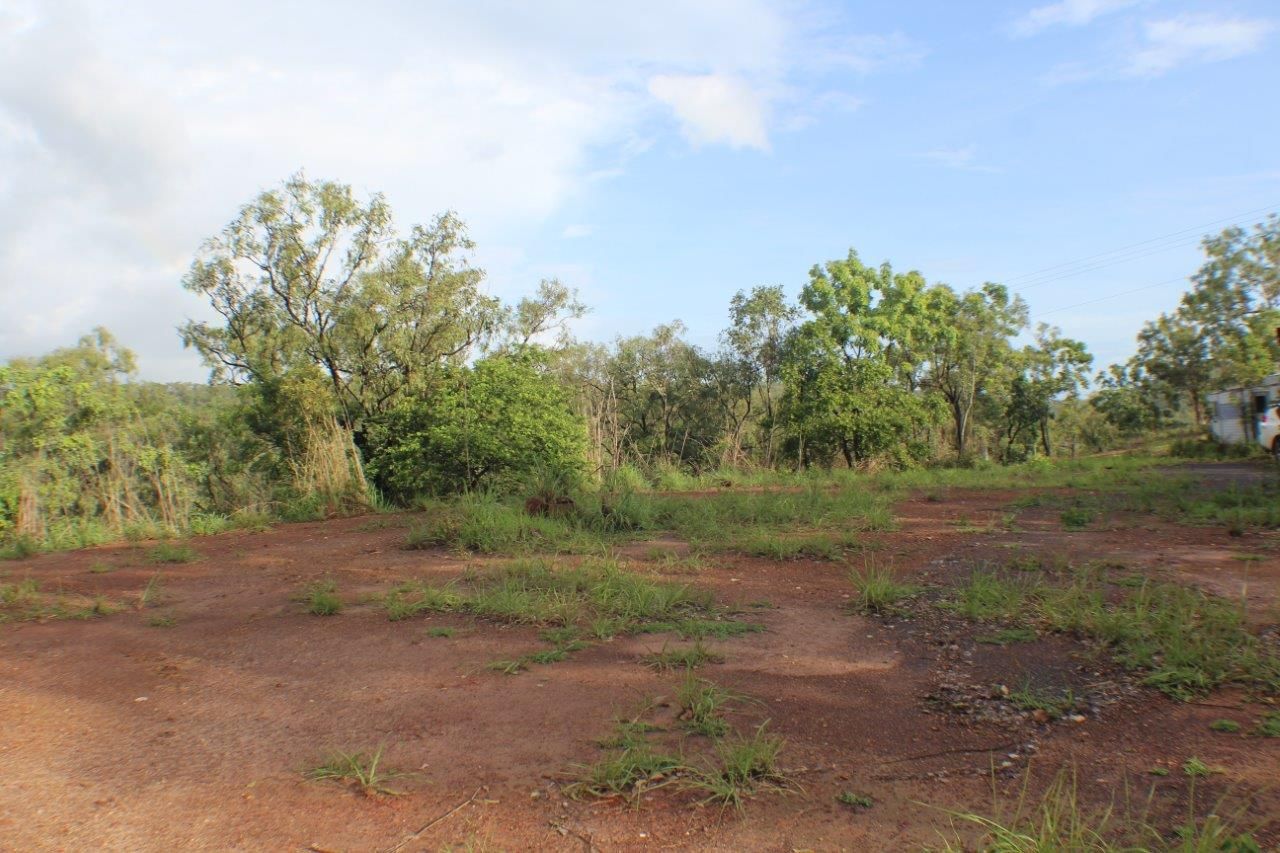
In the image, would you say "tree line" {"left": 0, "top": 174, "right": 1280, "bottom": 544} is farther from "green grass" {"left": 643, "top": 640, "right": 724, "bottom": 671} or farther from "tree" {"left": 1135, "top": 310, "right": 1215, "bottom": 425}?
"green grass" {"left": 643, "top": 640, "right": 724, "bottom": 671}

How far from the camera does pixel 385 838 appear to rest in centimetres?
231

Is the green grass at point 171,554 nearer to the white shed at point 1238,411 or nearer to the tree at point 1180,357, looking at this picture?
the white shed at point 1238,411

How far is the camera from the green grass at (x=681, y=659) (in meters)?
3.59

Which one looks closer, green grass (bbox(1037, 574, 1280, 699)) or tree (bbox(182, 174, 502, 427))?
green grass (bbox(1037, 574, 1280, 699))

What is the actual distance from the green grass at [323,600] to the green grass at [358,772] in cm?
203

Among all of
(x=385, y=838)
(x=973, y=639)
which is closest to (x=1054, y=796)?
(x=973, y=639)

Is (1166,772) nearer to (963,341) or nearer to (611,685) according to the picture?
(611,685)

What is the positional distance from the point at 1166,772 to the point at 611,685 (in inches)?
79.5

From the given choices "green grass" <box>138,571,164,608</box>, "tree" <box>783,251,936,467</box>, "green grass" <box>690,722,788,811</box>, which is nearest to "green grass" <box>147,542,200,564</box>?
"green grass" <box>138,571,164,608</box>

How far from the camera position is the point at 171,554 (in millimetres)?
6730

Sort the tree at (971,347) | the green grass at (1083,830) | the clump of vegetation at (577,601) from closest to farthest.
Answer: the green grass at (1083,830) → the clump of vegetation at (577,601) → the tree at (971,347)

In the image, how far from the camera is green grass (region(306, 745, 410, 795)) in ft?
8.43

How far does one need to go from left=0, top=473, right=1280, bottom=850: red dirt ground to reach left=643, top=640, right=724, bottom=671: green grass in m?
0.07

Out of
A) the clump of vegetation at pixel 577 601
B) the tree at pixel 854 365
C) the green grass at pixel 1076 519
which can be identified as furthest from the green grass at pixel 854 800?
the tree at pixel 854 365
